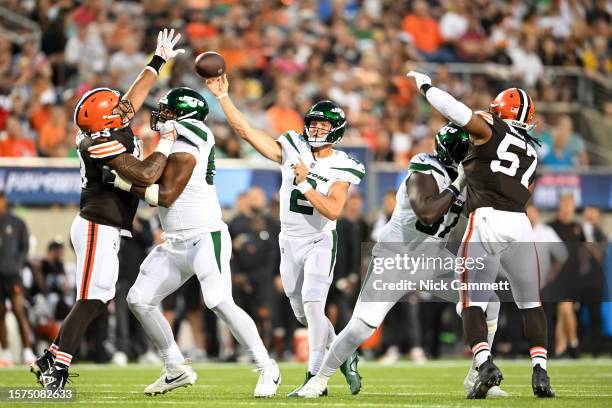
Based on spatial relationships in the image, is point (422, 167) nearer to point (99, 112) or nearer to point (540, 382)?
point (540, 382)

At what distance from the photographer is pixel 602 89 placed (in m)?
18.6

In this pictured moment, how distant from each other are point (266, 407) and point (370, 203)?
7.84 meters

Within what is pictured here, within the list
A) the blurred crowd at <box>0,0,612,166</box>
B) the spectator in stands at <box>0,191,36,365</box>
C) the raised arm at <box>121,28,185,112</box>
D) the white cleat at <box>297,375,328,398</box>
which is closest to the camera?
the white cleat at <box>297,375,328,398</box>

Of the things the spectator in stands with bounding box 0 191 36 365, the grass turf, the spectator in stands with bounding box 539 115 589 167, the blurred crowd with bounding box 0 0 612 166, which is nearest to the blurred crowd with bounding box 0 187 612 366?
the spectator in stands with bounding box 0 191 36 365

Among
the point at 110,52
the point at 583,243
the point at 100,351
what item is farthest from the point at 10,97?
the point at 583,243

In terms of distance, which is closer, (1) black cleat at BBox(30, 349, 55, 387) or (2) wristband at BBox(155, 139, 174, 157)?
(1) black cleat at BBox(30, 349, 55, 387)

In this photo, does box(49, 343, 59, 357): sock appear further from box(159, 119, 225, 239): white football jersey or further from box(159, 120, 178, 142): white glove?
box(159, 120, 178, 142): white glove

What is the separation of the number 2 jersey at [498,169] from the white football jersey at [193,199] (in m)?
1.76

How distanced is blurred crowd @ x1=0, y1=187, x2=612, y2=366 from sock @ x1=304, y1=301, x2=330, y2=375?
16.8 ft

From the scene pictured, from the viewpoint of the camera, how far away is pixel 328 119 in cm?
813

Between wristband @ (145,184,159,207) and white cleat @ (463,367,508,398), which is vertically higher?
wristband @ (145,184,159,207)

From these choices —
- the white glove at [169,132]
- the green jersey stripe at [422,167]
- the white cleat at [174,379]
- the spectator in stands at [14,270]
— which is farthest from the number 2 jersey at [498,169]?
the spectator in stands at [14,270]

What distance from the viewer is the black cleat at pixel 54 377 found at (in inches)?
293

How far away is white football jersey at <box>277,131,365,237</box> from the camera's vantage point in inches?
319
